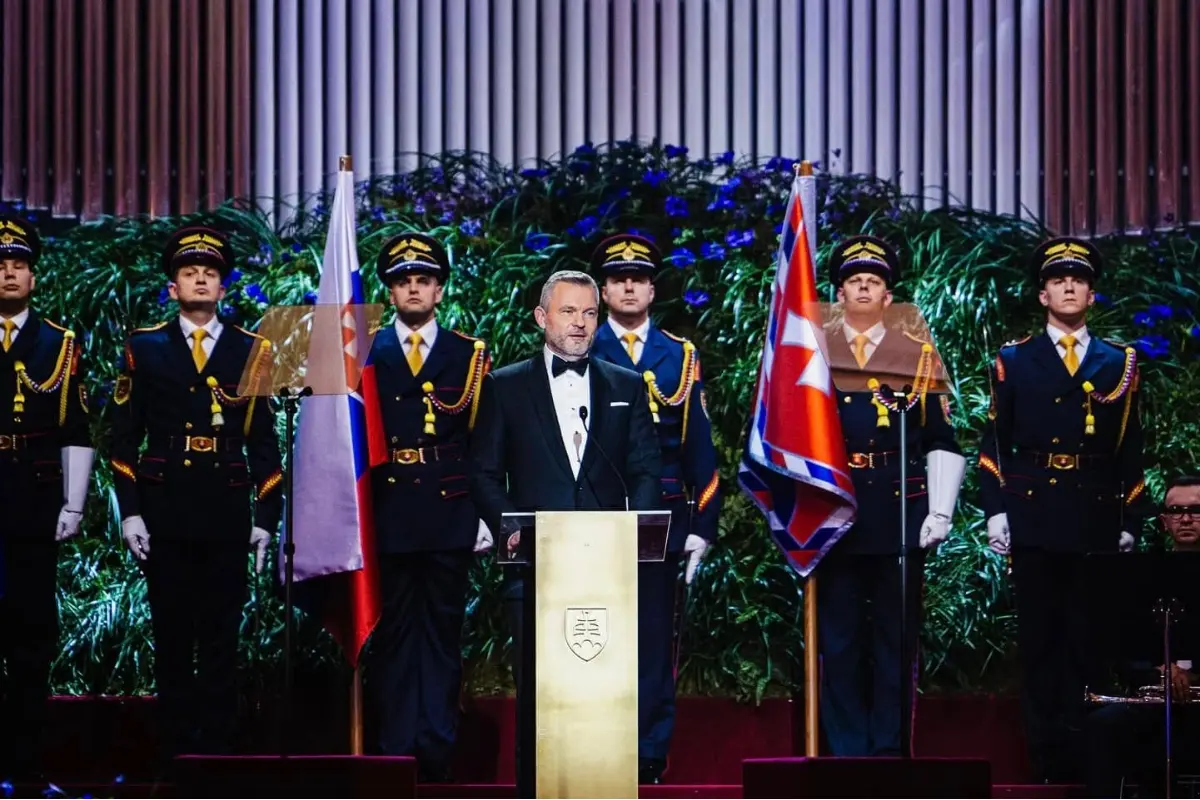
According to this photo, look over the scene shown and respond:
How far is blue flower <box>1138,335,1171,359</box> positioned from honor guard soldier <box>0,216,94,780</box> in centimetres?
425

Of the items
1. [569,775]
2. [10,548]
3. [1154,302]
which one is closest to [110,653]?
[10,548]

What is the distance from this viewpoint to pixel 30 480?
625cm

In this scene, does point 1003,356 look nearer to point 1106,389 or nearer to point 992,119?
point 1106,389

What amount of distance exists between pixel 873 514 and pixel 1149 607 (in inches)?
41.3

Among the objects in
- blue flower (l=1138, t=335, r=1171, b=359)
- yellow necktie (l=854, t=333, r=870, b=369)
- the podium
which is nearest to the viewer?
the podium

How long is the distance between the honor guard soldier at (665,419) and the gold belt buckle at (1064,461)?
45.3 inches

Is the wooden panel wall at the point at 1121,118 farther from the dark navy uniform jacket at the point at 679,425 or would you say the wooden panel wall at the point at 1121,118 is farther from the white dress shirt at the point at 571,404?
the white dress shirt at the point at 571,404

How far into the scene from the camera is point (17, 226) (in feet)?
20.9

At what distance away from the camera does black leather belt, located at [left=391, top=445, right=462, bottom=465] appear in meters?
6.22

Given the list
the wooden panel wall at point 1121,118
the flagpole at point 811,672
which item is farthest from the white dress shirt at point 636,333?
the wooden panel wall at point 1121,118

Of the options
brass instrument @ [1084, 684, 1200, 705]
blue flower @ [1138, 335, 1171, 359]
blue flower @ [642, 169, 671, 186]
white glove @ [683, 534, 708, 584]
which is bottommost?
brass instrument @ [1084, 684, 1200, 705]

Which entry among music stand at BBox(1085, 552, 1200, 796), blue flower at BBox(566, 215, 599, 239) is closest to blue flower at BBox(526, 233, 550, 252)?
blue flower at BBox(566, 215, 599, 239)

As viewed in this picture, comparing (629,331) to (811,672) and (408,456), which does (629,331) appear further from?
(811,672)

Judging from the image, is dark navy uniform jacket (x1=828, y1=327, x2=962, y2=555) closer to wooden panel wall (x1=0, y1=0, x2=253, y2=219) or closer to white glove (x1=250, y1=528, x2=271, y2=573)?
white glove (x1=250, y1=528, x2=271, y2=573)
